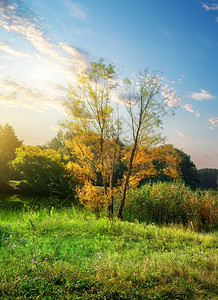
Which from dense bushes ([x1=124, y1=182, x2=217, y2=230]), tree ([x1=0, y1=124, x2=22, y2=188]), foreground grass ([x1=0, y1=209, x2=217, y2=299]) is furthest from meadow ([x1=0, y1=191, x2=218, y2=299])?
tree ([x1=0, y1=124, x2=22, y2=188])

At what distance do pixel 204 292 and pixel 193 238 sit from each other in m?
2.85

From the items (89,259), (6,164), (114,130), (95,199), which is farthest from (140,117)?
(6,164)

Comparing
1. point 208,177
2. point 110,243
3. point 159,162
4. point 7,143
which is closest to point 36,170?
point 7,143

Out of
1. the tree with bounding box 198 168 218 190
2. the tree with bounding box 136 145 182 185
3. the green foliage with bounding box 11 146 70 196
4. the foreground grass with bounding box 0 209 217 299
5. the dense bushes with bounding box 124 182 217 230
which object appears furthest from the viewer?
the tree with bounding box 198 168 218 190

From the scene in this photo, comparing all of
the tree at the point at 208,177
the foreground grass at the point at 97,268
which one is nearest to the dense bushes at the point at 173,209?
the foreground grass at the point at 97,268

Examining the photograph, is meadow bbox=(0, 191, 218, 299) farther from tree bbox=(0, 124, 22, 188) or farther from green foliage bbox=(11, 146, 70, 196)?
tree bbox=(0, 124, 22, 188)

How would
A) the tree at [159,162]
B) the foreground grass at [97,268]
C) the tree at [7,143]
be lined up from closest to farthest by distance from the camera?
the foreground grass at [97,268] → the tree at [159,162] → the tree at [7,143]

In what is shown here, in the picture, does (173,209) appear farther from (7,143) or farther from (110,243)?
(7,143)

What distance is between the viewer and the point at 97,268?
3.65 m

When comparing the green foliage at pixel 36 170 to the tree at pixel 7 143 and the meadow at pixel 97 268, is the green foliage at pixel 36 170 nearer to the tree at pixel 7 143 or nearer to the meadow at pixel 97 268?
the tree at pixel 7 143

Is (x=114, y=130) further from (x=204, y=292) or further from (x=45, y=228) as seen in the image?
(x=204, y=292)

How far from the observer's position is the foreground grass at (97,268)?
10.5 feet

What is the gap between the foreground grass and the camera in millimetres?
3207

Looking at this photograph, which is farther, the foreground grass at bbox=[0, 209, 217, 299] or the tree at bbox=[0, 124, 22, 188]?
the tree at bbox=[0, 124, 22, 188]
